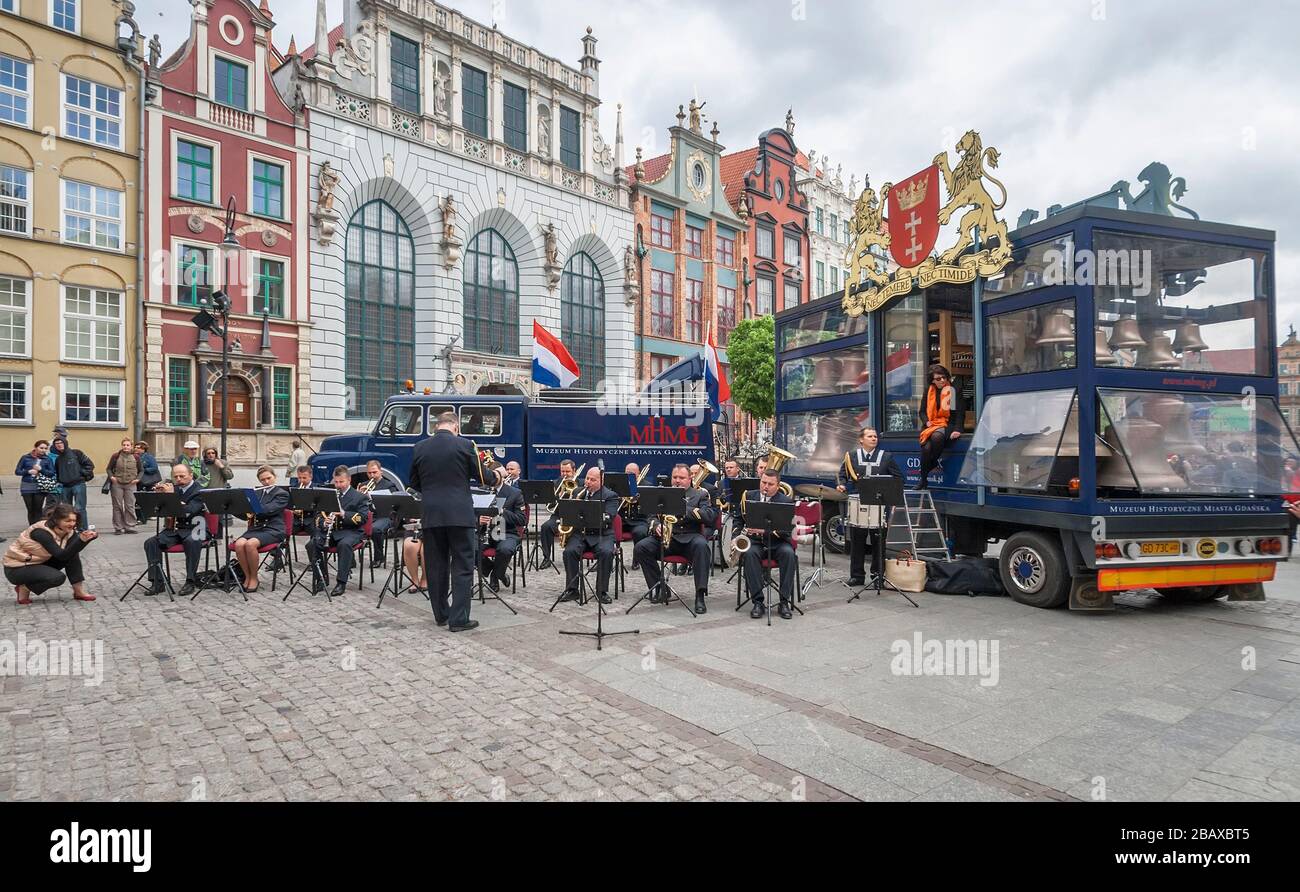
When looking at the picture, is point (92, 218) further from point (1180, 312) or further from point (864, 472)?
point (1180, 312)

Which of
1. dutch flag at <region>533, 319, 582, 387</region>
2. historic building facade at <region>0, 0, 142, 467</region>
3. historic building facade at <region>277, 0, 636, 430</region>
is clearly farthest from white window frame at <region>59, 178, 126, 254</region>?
dutch flag at <region>533, 319, 582, 387</region>

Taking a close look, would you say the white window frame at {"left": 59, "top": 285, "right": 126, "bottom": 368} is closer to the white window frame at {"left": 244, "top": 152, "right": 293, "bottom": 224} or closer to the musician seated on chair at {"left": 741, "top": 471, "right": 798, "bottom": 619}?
the white window frame at {"left": 244, "top": 152, "right": 293, "bottom": 224}

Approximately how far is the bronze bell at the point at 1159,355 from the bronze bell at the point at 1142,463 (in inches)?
28.8

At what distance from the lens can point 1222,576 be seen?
832 cm

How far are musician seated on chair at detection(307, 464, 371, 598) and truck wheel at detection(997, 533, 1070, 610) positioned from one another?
852 cm

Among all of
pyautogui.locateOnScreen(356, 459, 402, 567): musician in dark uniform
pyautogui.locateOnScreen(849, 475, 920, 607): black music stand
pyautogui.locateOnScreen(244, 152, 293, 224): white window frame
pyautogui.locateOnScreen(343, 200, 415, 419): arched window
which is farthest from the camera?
pyautogui.locateOnScreen(343, 200, 415, 419): arched window

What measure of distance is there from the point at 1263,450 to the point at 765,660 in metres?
6.56

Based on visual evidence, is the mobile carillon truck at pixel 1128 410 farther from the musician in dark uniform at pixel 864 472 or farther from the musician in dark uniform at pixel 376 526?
the musician in dark uniform at pixel 376 526

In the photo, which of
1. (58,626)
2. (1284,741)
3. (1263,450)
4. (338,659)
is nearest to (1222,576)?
(1263,450)

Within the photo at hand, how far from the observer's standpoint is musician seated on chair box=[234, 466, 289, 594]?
984 centimetres

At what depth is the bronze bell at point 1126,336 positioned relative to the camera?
8.27 meters

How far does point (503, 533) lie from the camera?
9.89 m

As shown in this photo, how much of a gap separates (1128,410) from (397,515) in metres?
9.03

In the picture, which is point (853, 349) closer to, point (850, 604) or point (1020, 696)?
point (850, 604)
